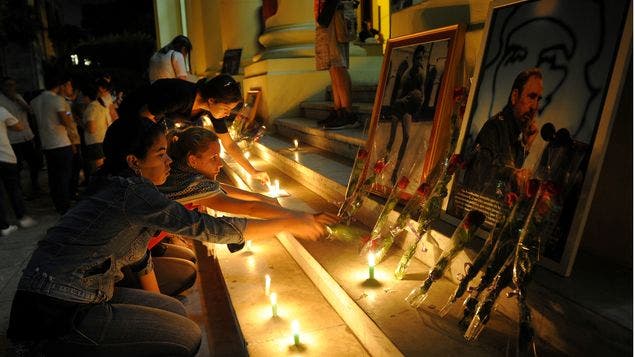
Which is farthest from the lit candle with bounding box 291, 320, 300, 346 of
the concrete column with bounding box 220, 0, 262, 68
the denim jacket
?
the concrete column with bounding box 220, 0, 262, 68

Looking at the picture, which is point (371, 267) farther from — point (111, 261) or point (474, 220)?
point (111, 261)

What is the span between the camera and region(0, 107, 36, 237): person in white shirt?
19.3 ft

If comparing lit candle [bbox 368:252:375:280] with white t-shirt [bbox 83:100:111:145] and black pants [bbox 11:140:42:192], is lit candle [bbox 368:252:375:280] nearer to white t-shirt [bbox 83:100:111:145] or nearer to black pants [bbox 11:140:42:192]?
white t-shirt [bbox 83:100:111:145]

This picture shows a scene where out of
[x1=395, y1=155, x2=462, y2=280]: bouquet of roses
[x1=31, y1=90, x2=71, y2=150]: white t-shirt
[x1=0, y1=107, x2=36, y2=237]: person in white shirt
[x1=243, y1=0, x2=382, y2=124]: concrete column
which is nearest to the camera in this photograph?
[x1=395, y1=155, x2=462, y2=280]: bouquet of roses

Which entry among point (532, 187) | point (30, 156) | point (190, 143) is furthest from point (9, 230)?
point (532, 187)

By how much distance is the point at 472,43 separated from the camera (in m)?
3.64

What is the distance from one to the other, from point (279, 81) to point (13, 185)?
15.4 feet

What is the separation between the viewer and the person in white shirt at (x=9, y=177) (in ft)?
19.3

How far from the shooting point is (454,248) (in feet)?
8.37

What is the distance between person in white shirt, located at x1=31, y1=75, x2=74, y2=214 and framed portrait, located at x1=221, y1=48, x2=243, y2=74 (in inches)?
265

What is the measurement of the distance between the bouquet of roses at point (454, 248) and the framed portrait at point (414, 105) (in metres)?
1.14

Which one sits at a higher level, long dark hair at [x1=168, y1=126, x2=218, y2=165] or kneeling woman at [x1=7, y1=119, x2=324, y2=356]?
long dark hair at [x1=168, y1=126, x2=218, y2=165]

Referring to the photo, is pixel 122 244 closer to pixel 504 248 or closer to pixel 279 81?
pixel 504 248

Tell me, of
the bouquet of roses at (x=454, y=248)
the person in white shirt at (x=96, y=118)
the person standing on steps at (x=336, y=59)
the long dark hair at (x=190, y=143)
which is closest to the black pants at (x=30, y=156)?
the person in white shirt at (x=96, y=118)
